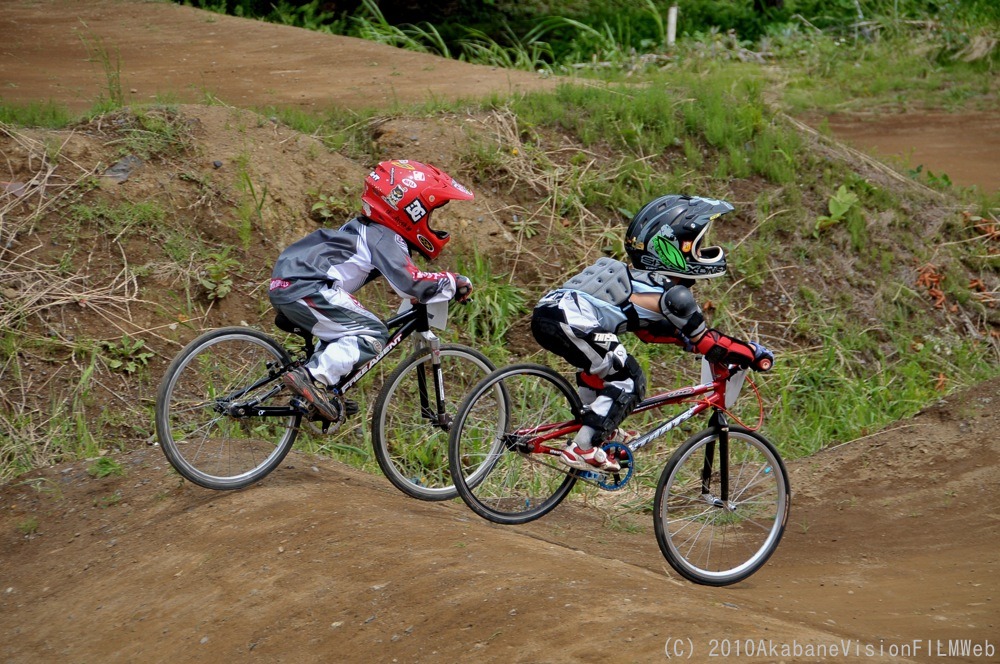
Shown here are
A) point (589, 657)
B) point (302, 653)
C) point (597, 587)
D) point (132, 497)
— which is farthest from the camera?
point (132, 497)

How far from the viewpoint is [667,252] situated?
516cm

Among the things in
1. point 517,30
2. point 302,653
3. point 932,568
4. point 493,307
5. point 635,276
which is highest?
Answer: point 517,30

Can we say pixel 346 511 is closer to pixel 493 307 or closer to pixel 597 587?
pixel 597 587

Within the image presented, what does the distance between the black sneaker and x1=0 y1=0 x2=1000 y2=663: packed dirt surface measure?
44cm

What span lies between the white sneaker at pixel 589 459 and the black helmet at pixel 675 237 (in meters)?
0.97

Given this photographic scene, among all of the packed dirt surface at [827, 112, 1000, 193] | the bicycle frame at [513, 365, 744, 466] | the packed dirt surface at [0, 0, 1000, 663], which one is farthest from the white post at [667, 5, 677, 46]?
the bicycle frame at [513, 365, 744, 466]

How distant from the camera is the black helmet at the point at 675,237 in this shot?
16.9 feet

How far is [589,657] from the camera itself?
3787 mm

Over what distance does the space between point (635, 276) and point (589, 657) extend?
6.99ft

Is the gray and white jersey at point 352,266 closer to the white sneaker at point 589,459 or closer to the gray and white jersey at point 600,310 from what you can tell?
the gray and white jersey at point 600,310

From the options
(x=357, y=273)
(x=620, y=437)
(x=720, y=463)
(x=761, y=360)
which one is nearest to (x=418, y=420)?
(x=357, y=273)

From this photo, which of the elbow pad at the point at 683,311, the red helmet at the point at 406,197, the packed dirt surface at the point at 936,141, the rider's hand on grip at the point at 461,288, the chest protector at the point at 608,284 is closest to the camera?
the elbow pad at the point at 683,311

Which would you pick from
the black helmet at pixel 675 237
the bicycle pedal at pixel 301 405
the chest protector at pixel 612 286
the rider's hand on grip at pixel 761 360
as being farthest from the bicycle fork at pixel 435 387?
the rider's hand on grip at pixel 761 360

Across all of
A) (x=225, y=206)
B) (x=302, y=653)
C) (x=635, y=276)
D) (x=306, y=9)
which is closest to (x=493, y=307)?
(x=225, y=206)
